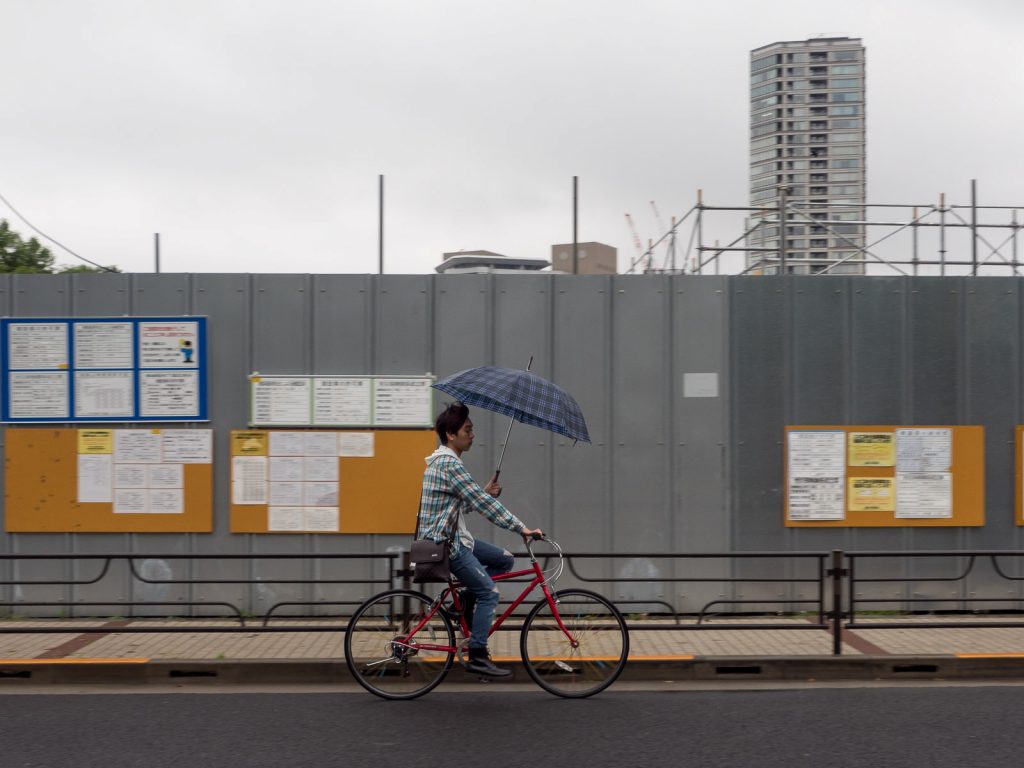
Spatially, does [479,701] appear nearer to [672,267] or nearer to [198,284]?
[198,284]

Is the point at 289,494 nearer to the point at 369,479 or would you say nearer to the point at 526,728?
the point at 369,479

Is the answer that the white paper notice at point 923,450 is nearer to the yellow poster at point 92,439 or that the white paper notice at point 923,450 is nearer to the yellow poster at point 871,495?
the yellow poster at point 871,495

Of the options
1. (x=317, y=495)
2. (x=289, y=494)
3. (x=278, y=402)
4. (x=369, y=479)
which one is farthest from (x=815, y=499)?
(x=278, y=402)

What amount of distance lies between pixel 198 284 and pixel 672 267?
7384 mm

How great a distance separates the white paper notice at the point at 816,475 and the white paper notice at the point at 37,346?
7.57 m

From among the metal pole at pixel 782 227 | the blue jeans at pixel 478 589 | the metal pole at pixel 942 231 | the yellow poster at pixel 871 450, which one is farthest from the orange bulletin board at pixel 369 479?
the metal pole at pixel 942 231

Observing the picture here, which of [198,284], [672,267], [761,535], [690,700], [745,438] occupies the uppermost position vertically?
[672,267]

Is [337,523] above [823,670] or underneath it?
above

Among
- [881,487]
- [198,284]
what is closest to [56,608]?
[198,284]

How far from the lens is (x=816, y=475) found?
380 inches

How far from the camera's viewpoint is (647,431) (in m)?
9.64

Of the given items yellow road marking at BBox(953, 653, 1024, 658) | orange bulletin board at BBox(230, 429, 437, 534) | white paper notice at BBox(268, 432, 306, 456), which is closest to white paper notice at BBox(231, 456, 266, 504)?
orange bulletin board at BBox(230, 429, 437, 534)

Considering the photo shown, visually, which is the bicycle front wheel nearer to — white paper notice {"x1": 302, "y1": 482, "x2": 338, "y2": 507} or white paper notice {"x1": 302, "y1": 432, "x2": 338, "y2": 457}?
white paper notice {"x1": 302, "y1": 482, "x2": 338, "y2": 507}

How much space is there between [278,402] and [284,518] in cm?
119
